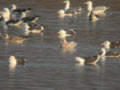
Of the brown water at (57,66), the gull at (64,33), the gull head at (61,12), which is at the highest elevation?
the brown water at (57,66)

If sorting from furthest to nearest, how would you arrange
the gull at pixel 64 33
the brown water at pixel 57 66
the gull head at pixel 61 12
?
the gull head at pixel 61 12 → the gull at pixel 64 33 → the brown water at pixel 57 66

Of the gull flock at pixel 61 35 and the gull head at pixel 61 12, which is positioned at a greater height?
the gull flock at pixel 61 35

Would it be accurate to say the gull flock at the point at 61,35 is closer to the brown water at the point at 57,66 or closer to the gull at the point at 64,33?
the gull at the point at 64,33

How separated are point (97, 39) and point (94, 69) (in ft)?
28.1

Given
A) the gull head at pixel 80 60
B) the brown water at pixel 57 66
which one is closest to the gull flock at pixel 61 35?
the gull head at pixel 80 60

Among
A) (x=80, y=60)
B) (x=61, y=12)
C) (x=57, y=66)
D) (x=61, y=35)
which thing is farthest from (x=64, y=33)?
(x=61, y=12)

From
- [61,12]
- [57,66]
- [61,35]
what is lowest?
[61,12]

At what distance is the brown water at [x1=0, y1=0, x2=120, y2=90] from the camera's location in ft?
55.6

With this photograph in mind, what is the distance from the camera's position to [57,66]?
66.3 feet

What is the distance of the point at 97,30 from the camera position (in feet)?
108

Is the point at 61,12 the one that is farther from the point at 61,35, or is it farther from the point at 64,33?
the point at 61,35

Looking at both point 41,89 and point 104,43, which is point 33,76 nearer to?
point 41,89

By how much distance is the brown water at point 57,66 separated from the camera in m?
16.9

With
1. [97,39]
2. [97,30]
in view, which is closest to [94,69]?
[97,39]
